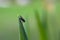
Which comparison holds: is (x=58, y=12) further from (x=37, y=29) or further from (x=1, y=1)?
(x=1, y=1)

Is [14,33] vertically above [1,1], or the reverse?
[1,1]

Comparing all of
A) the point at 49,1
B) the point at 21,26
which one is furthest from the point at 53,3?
the point at 21,26

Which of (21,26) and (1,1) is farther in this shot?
(1,1)

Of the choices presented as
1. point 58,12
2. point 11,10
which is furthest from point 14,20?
point 58,12

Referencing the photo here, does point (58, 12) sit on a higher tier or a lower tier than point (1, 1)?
lower

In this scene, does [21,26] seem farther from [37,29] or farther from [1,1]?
[1,1]

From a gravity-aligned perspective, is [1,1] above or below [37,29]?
above

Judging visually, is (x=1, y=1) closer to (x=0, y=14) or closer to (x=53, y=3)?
(x=0, y=14)
